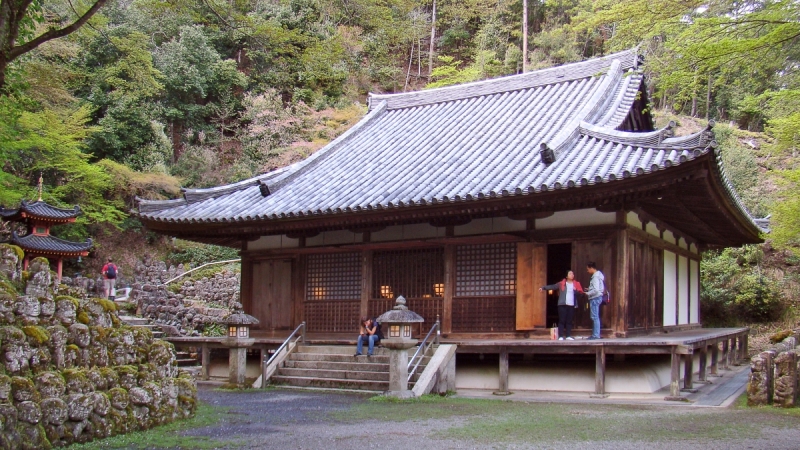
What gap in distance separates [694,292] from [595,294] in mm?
8637

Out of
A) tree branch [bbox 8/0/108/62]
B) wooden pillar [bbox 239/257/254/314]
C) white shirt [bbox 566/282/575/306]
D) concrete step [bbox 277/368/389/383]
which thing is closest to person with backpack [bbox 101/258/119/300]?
wooden pillar [bbox 239/257/254/314]

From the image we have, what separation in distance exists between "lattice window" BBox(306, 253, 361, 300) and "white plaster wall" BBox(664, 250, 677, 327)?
699cm

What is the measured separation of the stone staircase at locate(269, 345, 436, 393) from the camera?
12562mm

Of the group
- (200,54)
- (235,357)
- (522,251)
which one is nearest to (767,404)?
(522,251)

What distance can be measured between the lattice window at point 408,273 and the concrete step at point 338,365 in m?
2.02

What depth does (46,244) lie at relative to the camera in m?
26.2

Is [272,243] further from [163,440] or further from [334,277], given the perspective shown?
[163,440]

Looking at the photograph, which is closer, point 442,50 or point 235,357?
point 235,357

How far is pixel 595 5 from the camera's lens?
904cm

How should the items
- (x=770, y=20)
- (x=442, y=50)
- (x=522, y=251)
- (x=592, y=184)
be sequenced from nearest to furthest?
(x=770, y=20) → (x=592, y=184) → (x=522, y=251) → (x=442, y=50)

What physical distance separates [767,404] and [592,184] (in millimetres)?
4098

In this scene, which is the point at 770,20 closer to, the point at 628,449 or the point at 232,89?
the point at 628,449

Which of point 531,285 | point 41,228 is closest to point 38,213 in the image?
point 41,228

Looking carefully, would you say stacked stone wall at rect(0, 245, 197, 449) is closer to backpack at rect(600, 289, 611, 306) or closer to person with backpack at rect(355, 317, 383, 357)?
person with backpack at rect(355, 317, 383, 357)
